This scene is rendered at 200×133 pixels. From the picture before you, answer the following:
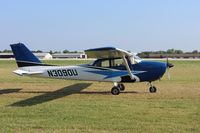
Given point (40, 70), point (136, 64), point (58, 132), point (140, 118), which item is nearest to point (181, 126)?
point (140, 118)

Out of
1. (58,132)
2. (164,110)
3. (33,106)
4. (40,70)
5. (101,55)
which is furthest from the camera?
(40,70)

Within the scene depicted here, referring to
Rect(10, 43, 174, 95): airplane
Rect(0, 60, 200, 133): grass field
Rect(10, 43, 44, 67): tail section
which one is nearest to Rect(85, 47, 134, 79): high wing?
Rect(10, 43, 174, 95): airplane

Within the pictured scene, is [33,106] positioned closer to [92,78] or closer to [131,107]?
[131,107]

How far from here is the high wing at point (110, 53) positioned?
1373 centimetres

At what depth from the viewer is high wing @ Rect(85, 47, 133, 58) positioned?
13.7 m

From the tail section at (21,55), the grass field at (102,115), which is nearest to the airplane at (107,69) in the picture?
the tail section at (21,55)

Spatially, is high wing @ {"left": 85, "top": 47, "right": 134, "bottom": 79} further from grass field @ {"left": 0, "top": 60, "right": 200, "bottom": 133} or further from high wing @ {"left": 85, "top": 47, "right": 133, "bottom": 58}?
grass field @ {"left": 0, "top": 60, "right": 200, "bottom": 133}

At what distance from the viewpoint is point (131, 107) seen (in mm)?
10578

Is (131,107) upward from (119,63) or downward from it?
downward

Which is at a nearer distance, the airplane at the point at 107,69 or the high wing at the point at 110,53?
the high wing at the point at 110,53

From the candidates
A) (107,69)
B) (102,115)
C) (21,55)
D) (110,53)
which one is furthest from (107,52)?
(102,115)

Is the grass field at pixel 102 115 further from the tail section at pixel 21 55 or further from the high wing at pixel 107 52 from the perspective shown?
the tail section at pixel 21 55

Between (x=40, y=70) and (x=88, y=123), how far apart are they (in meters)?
8.27

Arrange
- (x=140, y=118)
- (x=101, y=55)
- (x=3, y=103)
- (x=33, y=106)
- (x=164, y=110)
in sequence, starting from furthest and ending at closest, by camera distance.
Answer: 1. (x=101, y=55)
2. (x=3, y=103)
3. (x=33, y=106)
4. (x=164, y=110)
5. (x=140, y=118)
